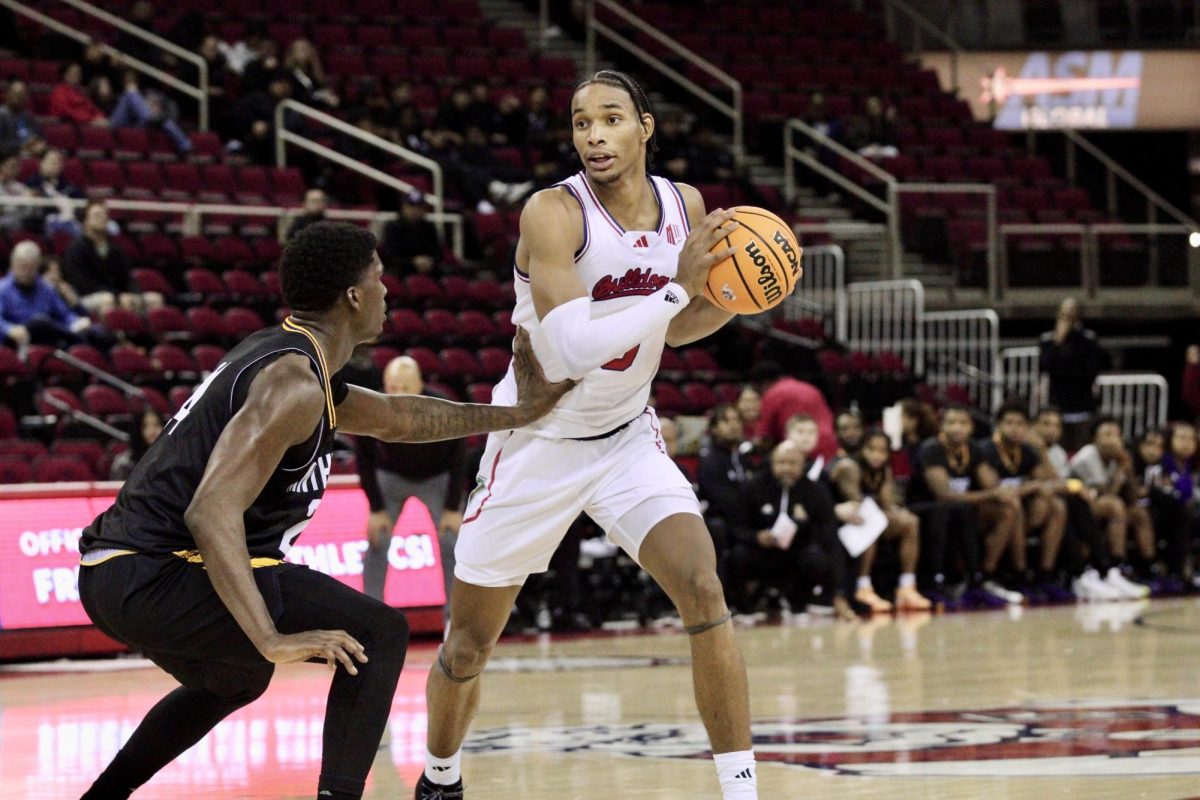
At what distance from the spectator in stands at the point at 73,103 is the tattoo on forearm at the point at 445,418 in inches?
459

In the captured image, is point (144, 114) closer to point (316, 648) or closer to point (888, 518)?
point (888, 518)

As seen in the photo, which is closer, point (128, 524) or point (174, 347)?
point (128, 524)

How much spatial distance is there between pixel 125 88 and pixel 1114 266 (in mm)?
11380

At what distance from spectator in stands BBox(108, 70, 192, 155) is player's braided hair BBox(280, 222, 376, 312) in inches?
477

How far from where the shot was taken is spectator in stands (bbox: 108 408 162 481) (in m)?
10.2

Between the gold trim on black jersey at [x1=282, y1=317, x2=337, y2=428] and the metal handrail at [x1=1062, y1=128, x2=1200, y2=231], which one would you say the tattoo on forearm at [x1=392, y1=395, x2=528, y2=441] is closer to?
the gold trim on black jersey at [x1=282, y1=317, x2=337, y2=428]

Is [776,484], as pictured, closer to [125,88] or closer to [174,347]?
[174,347]

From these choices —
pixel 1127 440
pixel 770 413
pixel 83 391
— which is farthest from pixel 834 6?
pixel 83 391

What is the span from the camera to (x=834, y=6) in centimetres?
2505

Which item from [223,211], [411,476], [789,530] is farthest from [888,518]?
[223,211]

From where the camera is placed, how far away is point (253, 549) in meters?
4.15

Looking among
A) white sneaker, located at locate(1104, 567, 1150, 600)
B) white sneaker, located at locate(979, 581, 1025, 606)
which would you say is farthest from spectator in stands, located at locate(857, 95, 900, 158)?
white sneaker, located at locate(979, 581, 1025, 606)

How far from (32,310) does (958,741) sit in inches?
317

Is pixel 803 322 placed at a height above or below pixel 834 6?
below
